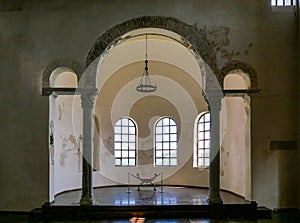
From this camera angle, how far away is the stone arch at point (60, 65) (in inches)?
396

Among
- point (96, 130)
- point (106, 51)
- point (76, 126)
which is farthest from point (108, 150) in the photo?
point (106, 51)

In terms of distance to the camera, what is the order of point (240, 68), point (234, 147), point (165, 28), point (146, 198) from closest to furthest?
point (240, 68) → point (165, 28) → point (146, 198) → point (234, 147)

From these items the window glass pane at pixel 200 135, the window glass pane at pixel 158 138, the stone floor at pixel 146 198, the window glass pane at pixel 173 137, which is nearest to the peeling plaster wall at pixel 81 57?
the stone floor at pixel 146 198

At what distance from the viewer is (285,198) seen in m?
9.91

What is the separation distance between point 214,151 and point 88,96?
330 cm

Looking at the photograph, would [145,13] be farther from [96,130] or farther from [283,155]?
[96,130]

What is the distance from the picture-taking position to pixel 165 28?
10102 mm

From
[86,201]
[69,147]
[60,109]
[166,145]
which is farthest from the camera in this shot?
[166,145]

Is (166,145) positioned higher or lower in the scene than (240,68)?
lower

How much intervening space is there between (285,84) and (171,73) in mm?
5639

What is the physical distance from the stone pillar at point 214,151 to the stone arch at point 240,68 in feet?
1.45

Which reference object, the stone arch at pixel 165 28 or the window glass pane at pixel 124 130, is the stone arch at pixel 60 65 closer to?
the stone arch at pixel 165 28

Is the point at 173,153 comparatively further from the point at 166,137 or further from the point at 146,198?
the point at 146,198

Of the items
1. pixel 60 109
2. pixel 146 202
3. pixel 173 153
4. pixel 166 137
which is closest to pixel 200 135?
pixel 173 153
